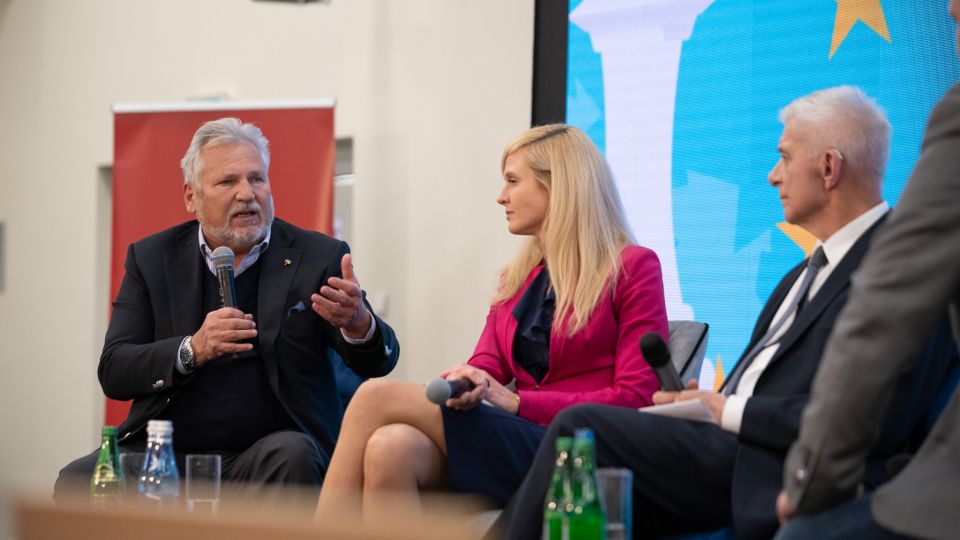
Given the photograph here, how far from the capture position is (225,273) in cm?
308

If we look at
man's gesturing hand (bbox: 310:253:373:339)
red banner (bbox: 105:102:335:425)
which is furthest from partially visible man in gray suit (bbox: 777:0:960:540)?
red banner (bbox: 105:102:335:425)

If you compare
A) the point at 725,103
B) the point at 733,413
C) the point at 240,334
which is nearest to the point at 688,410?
the point at 733,413

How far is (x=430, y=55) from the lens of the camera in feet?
17.5

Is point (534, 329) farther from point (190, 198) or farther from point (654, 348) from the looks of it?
point (190, 198)

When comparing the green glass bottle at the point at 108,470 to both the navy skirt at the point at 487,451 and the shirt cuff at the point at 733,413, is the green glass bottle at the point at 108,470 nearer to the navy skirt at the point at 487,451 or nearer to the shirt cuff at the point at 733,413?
the navy skirt at the point at 487,451

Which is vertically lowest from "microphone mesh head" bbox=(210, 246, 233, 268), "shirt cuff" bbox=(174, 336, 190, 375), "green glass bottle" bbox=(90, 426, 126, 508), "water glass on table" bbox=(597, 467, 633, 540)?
"green glass bottle" bbox=(90, 426, 126, 508)

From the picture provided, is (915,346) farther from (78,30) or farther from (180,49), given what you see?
(78,30)

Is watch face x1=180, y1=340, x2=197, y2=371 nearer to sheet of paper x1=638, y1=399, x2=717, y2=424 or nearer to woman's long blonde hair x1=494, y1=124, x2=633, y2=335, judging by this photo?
woman's long blonde hair x1=494, y1=124, x2=633, y2=335

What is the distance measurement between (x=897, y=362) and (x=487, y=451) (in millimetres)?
1195

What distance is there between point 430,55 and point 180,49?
5.19 ft

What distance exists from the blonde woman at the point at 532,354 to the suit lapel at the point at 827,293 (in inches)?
21.8

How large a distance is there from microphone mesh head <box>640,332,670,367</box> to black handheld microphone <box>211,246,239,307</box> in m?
1.33

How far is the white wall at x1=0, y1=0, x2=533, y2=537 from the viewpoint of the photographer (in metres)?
5.17

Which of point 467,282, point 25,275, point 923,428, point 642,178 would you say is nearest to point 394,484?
point 923,428
